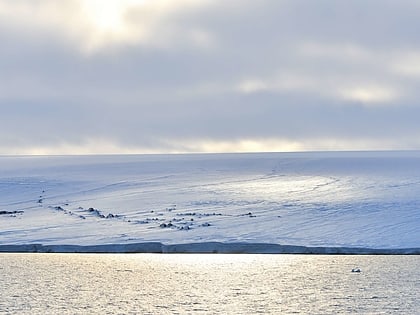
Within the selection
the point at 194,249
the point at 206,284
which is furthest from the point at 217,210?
the point at 206,284

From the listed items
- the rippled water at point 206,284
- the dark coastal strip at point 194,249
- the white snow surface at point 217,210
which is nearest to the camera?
the rippled water at point 206,284

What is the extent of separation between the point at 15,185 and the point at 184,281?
1716 cm

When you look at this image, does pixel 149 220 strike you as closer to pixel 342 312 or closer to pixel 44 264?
pixel 44 264

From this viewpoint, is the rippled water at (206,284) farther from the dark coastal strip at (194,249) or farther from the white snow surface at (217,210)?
the white snow surface at (217,210)

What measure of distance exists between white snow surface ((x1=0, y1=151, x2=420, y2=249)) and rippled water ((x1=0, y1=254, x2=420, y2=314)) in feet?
4.13

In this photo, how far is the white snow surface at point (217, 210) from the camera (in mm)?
15672

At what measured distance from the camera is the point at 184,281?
1173 centimetres

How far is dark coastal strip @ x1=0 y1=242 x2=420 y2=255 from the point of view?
567 inches

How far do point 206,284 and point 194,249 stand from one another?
344 centimetres

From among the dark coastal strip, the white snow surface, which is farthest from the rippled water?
the white snow surface

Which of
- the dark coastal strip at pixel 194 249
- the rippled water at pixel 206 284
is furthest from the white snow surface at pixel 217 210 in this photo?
the rippled water at pixel 206 284

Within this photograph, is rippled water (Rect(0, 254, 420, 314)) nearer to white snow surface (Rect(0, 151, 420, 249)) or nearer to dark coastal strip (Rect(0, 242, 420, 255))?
dark coastal strip (Rect(0, 242, 420, 255))

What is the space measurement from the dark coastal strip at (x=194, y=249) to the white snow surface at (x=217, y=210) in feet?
0.77

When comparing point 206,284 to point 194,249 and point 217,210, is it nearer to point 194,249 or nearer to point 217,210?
point 194,249
